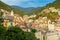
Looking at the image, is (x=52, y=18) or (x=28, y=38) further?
(x=52, y=18)

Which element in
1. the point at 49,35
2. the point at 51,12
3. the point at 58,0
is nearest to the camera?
the point at 49,35

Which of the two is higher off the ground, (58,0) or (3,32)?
(58,0)

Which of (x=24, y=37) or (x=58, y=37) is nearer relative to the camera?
(x=24, y=37)

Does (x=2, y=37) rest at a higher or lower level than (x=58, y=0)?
lower

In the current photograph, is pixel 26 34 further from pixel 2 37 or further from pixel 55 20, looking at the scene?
pixel 55 20

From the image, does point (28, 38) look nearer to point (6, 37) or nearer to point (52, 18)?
point (6, 37)

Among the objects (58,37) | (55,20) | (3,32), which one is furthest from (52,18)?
(3,32)

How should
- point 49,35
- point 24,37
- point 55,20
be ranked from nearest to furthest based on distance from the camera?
point 24,37 → point 49,35 → point 55,20

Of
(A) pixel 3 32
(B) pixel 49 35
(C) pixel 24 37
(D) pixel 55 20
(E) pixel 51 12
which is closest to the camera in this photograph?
(C) pixel 24 37

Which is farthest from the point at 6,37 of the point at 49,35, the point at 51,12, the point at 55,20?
the point at 51,12
